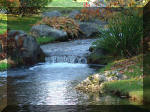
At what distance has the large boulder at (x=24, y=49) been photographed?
23016 mm

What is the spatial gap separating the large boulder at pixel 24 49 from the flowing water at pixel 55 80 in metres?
0.67

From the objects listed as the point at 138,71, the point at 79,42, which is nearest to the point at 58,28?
the point at 79,42

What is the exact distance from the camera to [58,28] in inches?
1304

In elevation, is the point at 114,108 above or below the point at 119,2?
below

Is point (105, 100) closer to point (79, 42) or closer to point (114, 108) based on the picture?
point (114, 108)

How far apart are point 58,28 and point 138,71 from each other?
672 inches

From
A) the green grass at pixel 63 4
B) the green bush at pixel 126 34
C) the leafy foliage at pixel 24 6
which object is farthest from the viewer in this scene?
the green grass at pixel 63 4

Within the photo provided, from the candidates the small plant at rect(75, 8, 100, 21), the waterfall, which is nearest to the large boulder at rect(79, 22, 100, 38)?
the small plant at rect(75, 8, 100, 21)

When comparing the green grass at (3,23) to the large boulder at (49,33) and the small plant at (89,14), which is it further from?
the small plant at (89,14)

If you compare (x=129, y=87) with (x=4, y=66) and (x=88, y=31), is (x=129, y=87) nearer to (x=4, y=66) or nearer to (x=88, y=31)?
(x=4, y=66)

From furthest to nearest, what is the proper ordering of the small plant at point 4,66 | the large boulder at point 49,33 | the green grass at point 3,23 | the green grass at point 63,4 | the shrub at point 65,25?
1. the green grass at point 63,4
2. the shrub at point 65,25
3. the large boulder at point 49,33
4. the green grass at point 3,23
5. the small plant at point 4,66

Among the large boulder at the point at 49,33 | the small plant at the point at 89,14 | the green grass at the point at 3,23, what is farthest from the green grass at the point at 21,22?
the small plant at the point at 89,14

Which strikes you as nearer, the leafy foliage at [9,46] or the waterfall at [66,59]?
the leafy foliage at [9,46]

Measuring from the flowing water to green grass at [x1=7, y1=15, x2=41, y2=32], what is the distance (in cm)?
641
